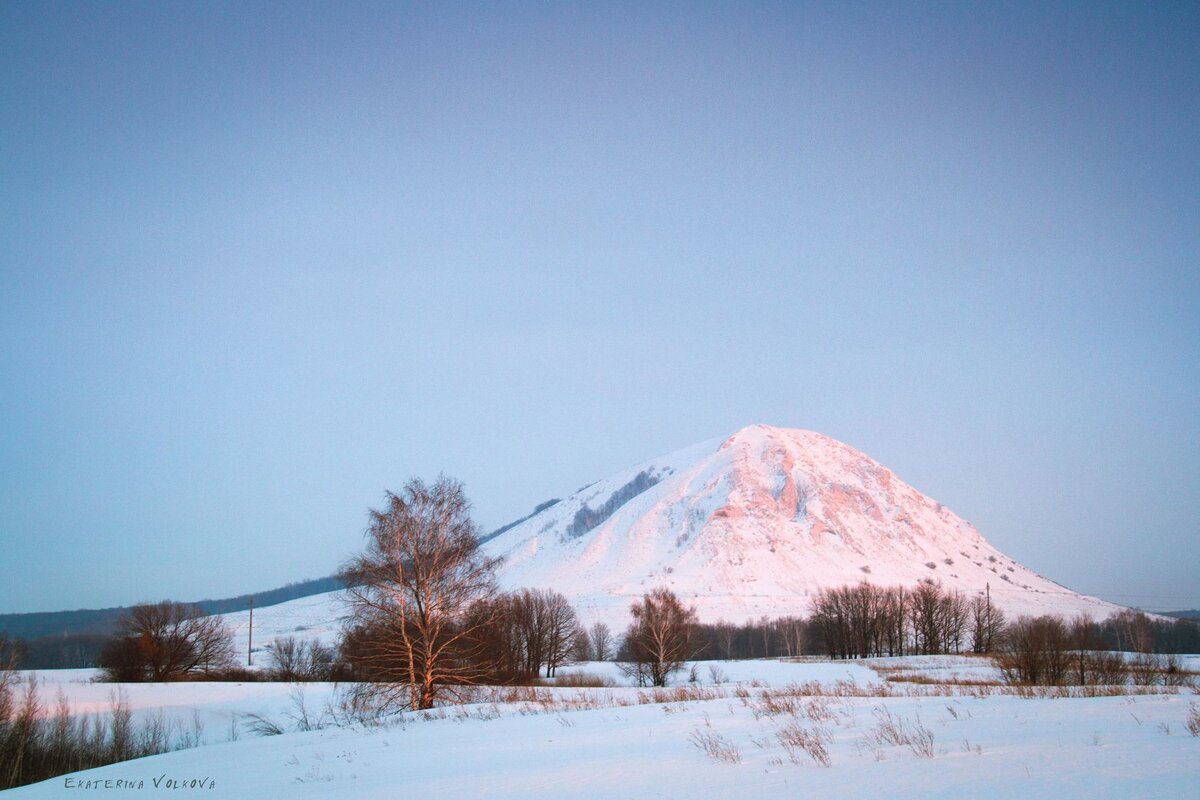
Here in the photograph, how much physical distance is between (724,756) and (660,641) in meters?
45.8

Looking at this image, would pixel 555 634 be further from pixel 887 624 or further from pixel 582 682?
pixel 887 624

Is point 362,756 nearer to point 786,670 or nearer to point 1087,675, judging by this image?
point 1087,675

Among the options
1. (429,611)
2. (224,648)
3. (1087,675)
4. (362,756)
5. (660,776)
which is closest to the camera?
(660,776)

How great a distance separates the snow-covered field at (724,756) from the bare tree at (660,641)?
108 ft

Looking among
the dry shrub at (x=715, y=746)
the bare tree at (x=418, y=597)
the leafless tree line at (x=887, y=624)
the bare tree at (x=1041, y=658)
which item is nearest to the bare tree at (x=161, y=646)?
the bare tree at (x=418, y=597)

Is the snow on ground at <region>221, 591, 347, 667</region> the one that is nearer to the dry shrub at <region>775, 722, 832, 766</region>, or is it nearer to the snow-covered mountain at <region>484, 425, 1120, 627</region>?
the snow-covered mountain at <region>484, 425, 1120, 627</region>

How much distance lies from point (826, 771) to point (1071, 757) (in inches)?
110

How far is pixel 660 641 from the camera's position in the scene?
54.4 metres

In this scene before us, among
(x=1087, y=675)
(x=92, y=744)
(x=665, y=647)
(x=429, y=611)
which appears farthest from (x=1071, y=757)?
(x=665, y=647)

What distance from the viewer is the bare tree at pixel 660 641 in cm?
5459

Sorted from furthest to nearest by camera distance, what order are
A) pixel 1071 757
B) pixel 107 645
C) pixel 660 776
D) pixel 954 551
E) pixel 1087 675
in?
pixel 954 551 → pixel 107 645 → pixel 1087 675 → pixel 660 776 → pixel 1071 757

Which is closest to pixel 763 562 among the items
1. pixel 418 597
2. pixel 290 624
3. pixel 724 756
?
pixel 290 624

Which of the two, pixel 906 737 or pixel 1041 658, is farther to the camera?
pixel 1041 658

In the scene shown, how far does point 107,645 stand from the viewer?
5509cm
